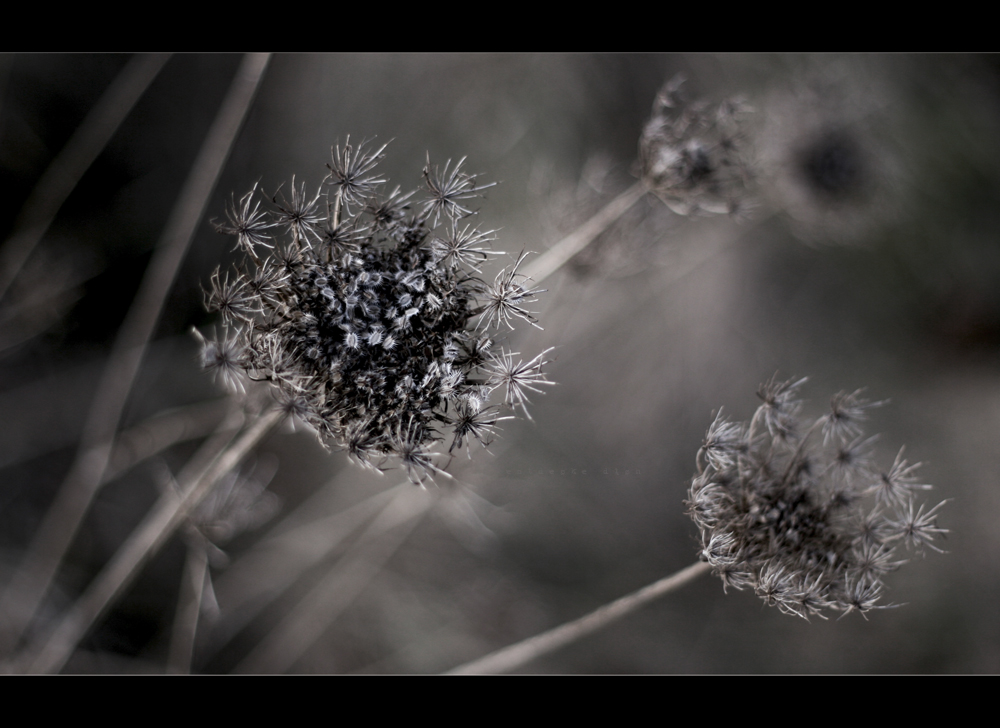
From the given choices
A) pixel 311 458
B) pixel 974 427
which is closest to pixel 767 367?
pixel 974 427

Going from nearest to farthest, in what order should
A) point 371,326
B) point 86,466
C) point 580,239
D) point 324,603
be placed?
point 371,326, point 580,239, point 86,466, point 324,603

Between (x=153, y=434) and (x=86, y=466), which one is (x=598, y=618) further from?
(x=86, y=466)

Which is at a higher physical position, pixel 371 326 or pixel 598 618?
pixel 371 326

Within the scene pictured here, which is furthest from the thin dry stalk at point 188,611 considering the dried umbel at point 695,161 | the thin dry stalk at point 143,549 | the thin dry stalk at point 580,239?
the dried umbel at point 695,161

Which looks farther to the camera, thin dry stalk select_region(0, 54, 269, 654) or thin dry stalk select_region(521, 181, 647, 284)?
thin dry stalk select_region(0, 54, 269, 654)

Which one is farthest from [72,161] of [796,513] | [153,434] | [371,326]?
[796,513]

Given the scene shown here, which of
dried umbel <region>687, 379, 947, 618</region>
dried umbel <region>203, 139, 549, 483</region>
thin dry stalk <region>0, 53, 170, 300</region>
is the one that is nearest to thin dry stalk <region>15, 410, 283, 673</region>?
dried umbel <region>203, 139, 549, 483</region>

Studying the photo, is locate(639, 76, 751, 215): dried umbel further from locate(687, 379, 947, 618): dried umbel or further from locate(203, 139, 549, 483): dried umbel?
locate(203, 139, 549, 483): dried umbel
